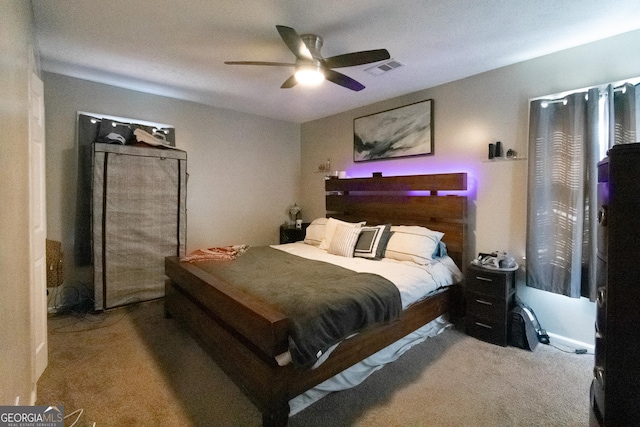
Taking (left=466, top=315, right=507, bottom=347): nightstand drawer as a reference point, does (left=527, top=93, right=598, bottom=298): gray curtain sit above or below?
above

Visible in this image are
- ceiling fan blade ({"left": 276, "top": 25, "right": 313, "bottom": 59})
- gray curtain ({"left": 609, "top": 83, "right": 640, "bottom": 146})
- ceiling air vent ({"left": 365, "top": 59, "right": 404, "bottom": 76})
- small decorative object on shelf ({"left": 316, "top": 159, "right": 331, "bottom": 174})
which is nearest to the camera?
ceiling fan blade ({"left": 276, "top": 25, "right": 313, "bottom": 59})

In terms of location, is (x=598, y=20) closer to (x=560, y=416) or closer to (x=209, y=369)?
(x=560, y=416)

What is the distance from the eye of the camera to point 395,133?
12.1 ft

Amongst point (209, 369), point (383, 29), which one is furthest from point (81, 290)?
point (383, 29)

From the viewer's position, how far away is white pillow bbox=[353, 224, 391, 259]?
9.87 feet

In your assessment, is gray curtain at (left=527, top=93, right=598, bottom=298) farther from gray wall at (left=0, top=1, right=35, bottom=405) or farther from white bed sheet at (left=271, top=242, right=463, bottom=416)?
gray wall at (left=0, top=1, right=35, bottom=405)

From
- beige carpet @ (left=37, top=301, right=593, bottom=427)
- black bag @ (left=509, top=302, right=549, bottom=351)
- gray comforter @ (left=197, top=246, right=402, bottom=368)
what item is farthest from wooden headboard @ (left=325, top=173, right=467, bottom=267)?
gray comforter @ (left=197, top=246, right=402, bottom=368)

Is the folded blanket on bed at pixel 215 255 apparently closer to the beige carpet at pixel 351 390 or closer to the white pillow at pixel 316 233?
the beige carpet at pixel 351 390

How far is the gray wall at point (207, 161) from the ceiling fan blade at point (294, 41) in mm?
2432

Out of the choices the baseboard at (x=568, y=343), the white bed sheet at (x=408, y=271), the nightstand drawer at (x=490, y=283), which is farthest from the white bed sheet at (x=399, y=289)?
the baseboard at (x=568, y=343)

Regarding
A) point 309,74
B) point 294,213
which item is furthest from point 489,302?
point 294,213

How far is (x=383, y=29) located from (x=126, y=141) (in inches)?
119

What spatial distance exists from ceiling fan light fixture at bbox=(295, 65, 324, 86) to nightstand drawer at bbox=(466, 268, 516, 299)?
86.0 inches

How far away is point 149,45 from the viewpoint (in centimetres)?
246
